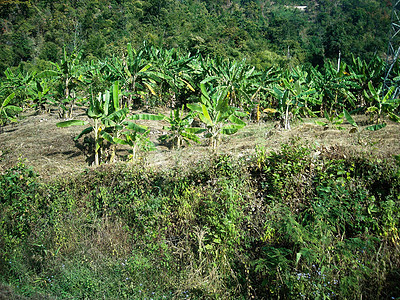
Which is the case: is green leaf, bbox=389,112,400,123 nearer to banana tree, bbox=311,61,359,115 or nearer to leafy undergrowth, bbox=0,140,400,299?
banana tree, bbox=311,61,359,115

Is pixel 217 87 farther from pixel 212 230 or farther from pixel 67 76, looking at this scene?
pixel 212 230

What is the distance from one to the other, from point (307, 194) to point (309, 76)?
791 cm

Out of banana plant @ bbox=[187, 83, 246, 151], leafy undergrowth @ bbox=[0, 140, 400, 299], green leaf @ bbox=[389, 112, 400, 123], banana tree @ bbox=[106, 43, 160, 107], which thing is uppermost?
banana tree @ bbox=[106, 43, 160, 107]

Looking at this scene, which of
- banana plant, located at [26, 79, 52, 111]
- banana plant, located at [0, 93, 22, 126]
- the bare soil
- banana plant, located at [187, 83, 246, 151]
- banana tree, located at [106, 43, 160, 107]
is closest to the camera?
the bare soil

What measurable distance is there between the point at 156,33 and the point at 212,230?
172 feet

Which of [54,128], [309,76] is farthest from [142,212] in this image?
[309,76]

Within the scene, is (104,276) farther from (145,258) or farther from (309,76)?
(309,76)

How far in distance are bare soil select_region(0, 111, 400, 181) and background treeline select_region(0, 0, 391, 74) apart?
25.3 metres

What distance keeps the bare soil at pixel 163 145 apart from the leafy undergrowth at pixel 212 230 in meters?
0.47

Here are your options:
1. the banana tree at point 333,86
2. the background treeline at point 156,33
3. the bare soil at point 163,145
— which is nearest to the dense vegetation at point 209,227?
the bare soil at point 163,145

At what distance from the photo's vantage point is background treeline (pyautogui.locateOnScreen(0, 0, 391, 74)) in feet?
144

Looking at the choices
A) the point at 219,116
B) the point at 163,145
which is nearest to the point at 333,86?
the point at 219,116

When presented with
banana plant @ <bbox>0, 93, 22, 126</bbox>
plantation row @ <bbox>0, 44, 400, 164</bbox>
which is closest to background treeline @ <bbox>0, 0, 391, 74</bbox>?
plantation row @ <bbox>0, 44, 400, 164</bbox>

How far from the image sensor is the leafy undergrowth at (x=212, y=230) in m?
3.27
